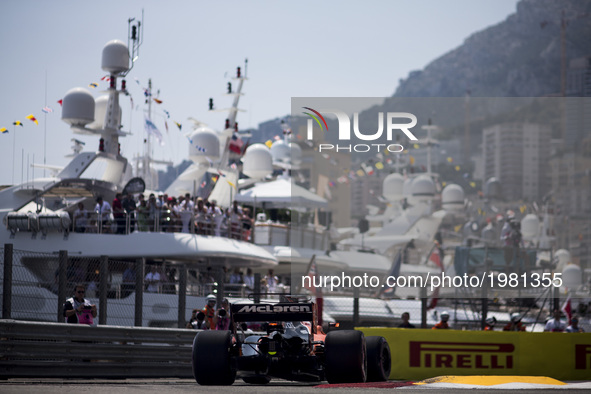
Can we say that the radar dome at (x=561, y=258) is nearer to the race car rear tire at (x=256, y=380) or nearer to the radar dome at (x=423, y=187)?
the radar dome at (x=423, y=187)

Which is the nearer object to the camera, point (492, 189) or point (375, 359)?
point (375, 359)

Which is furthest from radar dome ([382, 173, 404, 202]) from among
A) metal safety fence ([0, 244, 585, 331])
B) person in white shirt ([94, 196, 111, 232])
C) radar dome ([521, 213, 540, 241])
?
person in white shirt ([94, 196, 111, 232])

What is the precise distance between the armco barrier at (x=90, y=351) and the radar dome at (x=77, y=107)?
14.9 m

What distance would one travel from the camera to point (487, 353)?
45.7 feet

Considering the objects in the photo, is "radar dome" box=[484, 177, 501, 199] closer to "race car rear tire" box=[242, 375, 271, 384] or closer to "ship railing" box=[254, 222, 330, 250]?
"ship railing" box=[254, 222, 330, 250]

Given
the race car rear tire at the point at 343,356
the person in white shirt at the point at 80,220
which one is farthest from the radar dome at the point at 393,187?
the race car rear tire at the point at 343,356

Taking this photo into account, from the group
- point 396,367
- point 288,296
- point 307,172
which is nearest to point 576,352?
point 396,367

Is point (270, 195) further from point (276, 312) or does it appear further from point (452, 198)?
point (276, 312)

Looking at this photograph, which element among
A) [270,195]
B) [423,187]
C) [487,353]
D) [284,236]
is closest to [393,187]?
[423,187]

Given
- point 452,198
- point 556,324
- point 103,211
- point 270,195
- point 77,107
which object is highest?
point 77,107

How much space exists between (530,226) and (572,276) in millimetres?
2857

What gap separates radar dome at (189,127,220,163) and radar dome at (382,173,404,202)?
22.0 feet

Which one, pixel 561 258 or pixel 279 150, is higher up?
pixel 279 150

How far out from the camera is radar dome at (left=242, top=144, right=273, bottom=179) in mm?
37344
